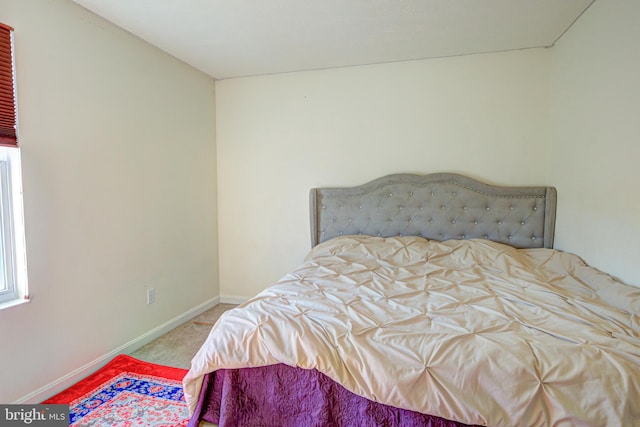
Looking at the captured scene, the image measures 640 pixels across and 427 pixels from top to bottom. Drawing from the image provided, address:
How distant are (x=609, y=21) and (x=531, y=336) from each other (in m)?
1.85

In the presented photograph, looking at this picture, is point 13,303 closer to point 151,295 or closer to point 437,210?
point 151,295

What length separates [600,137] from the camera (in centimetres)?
193

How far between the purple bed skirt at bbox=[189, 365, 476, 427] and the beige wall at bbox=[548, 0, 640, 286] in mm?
1487

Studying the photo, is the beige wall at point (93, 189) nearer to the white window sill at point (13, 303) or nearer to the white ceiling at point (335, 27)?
the white window sill at point (13, 303)

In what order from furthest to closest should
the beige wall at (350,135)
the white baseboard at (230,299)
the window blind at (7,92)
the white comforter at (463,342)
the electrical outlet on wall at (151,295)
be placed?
the white baseboard at (230,299) → the beige wall at (350,135) → the electrical outlet on wall at (151,295) → the window blind at (7,92) → the white comforter at (463,342)

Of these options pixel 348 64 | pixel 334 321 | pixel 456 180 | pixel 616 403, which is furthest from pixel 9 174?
pixel 456 180

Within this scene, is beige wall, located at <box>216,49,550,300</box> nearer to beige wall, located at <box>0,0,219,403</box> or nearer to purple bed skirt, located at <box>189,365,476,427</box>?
beige wall, located at <box>0,0,219,403</box>

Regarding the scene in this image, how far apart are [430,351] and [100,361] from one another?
2.18 meters

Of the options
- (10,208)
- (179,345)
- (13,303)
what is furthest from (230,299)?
(10,208)

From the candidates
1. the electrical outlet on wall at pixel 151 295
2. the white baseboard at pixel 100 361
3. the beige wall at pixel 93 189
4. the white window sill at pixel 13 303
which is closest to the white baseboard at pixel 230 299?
the white baseboard at pixel 100 361

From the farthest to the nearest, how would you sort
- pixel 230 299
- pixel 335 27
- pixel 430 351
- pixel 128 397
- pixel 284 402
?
pixel 230 299 < pixel 335 27 < pixel 128 397 < pixel 284 402 < pixel 430 351

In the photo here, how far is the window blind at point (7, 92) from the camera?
164 cm

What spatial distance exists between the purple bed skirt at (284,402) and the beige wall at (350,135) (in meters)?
1.88

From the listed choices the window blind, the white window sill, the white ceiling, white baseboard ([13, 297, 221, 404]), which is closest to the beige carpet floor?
white baseboard ([13, 297, 221, 404])
